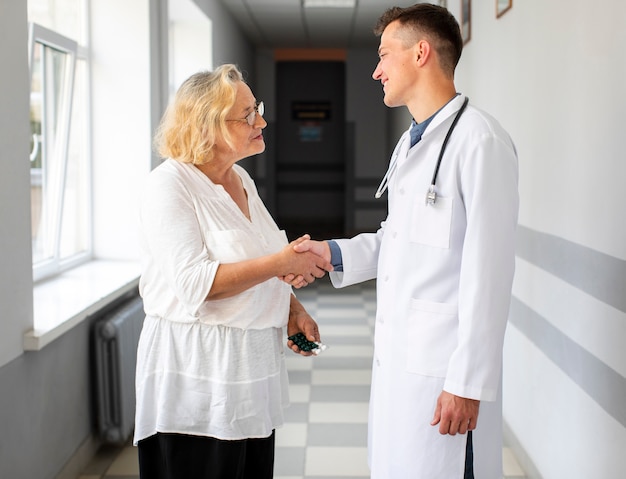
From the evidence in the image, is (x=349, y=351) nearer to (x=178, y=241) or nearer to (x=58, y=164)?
(x=58, y=164)

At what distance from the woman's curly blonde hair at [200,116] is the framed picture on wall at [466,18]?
3327mm

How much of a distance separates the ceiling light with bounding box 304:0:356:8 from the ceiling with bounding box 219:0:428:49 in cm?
6

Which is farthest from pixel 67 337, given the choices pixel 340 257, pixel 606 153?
pixel 606 153

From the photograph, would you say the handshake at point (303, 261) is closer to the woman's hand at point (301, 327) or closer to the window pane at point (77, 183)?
the woman's hand at point (301, 327)

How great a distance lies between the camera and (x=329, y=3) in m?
8.70

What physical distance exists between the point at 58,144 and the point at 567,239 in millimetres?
2756

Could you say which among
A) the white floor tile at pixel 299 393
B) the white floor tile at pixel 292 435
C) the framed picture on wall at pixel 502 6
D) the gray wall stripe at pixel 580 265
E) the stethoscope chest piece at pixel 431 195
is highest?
the framed picture on wall at pixel 502 6

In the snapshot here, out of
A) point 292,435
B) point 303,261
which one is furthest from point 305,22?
point 303,261

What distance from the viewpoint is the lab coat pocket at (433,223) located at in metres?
1.88

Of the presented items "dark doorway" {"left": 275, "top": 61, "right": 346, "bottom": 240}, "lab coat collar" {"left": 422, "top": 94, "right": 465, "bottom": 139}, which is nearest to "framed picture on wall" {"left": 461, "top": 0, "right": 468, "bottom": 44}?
"lab coat collar" {"left": 422, "top": 94, "right": 465, "bottom": 139}

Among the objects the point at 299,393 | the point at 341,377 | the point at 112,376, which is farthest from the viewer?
the point at 341,377

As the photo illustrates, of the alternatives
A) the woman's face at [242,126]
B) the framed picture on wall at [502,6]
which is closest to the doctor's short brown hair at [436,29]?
the woman's face at [242,126]

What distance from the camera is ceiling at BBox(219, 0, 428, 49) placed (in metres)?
8.66

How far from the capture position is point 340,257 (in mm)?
2373
